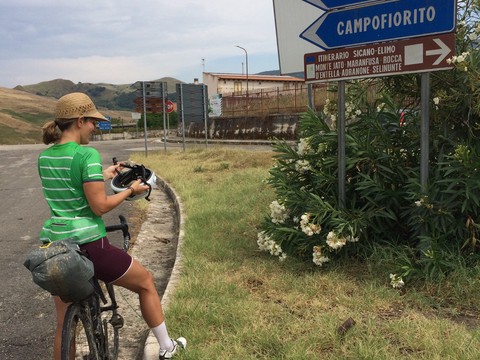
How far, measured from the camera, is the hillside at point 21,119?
2581 inches

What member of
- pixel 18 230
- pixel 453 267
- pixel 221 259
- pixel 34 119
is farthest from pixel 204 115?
pixel 34 119

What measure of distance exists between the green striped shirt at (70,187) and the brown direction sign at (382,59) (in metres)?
2.85

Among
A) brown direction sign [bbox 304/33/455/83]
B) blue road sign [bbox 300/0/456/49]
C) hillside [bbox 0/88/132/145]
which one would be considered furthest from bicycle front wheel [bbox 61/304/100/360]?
hillside [bbox 0/88/132/145]

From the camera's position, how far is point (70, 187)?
99.6 inches

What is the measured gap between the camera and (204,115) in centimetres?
2178

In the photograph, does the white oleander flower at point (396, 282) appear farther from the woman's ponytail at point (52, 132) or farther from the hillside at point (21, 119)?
the hillside at point (21, 119)

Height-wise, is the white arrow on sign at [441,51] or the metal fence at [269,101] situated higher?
the metal fence at [269,101]

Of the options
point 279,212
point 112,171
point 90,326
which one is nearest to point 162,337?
point 90,326

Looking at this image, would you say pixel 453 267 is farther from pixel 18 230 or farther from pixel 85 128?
→ pixel 18 230

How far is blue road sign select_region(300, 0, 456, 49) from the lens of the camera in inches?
153

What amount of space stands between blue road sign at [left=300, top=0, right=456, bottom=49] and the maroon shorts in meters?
3.09

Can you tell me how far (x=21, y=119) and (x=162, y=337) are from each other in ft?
329

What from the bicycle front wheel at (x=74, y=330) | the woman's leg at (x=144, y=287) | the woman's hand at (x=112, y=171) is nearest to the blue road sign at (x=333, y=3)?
the woman's hand at (x=112, y=171)

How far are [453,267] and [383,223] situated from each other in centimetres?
88
